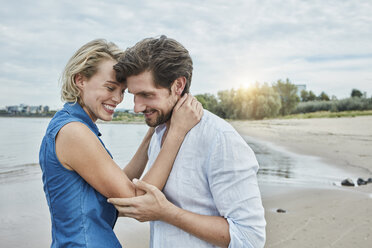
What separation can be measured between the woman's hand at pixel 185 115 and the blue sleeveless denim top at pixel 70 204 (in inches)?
23.2

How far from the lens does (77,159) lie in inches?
74.0

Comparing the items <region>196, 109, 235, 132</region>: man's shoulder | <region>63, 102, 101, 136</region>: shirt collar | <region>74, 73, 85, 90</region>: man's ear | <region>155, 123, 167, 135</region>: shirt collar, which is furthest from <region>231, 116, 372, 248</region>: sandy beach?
<region>74, 73, 85, 90</region>: man's ear

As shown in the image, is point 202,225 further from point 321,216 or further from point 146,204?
point 321,216

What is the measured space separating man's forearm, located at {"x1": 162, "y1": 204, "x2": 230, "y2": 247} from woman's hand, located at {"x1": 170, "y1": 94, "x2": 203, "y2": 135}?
0.45 metres

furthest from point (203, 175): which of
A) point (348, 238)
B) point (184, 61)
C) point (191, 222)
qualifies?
point (348, 238)

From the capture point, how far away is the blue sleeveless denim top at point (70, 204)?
6.30 ft

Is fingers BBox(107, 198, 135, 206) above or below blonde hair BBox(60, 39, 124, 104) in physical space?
below

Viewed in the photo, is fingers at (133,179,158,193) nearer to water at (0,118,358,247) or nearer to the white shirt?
the white shirt

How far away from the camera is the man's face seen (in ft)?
6.62

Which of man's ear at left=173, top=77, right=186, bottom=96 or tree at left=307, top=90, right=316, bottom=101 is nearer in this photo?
man's ear at left=173, top=77, right=186, bottom=96

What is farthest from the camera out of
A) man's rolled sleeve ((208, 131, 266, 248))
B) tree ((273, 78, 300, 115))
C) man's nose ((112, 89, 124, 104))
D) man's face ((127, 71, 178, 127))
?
tree ((273, 78, 300, 115))

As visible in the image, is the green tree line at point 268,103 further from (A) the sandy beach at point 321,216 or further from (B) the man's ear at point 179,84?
(B) the man's ear at point 179,84

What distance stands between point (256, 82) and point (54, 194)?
48564 mm

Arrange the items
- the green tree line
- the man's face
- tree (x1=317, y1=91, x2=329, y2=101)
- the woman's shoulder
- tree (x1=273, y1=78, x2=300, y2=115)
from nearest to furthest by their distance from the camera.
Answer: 1. the woman's shoulder
2. the man's face
3. the green tree line
4. tree (x1=273, y1=78, x2=300, y2=115)
5. tree (x1=317, y1=91, x2=329, y2=101)
